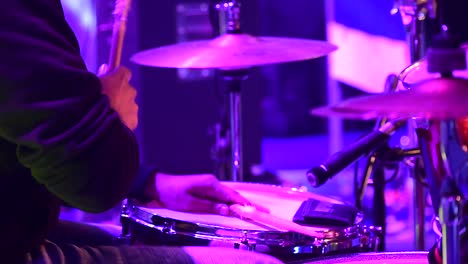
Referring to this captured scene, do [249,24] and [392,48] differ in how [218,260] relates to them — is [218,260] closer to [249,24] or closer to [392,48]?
[249,24]

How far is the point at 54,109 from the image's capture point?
902mm

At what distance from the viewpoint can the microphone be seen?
1.16m

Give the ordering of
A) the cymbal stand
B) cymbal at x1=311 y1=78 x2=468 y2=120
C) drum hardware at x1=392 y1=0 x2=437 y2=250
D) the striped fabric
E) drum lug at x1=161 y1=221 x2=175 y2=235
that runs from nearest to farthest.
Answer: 1. cymbal at x1=311 y1=78 x2=468 y2=120
2. drum lug at x1=161 y1=221 x2=175 y2=235
3. drum hardware at x1=392 y1=0 x2=437 y2=250
4. the cymbal stand
5. the striped fabric

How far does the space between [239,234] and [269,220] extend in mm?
83

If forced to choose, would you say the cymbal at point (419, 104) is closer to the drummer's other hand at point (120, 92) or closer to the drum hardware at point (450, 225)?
the drum hardware at point (450, 225)

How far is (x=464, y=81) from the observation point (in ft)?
2.79

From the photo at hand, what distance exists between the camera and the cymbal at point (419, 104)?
77cm

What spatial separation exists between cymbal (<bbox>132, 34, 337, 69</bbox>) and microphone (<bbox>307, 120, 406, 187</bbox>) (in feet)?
1.32

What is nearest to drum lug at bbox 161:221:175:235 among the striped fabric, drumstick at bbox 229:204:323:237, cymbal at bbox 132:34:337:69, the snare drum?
the snare drum

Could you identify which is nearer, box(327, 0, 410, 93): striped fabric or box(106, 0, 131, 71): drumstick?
box(106, 0, 131, 71): drumstick

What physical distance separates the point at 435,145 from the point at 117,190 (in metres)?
0.47

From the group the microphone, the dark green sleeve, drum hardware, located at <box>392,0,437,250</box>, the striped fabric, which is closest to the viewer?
the dark green sleeve

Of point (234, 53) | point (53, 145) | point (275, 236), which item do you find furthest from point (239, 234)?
point (234, 53)

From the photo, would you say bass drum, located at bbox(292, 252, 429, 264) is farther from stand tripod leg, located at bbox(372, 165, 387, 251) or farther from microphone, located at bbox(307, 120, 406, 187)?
stand tripod leg, located at bbox(372, 165, 387, 251)
